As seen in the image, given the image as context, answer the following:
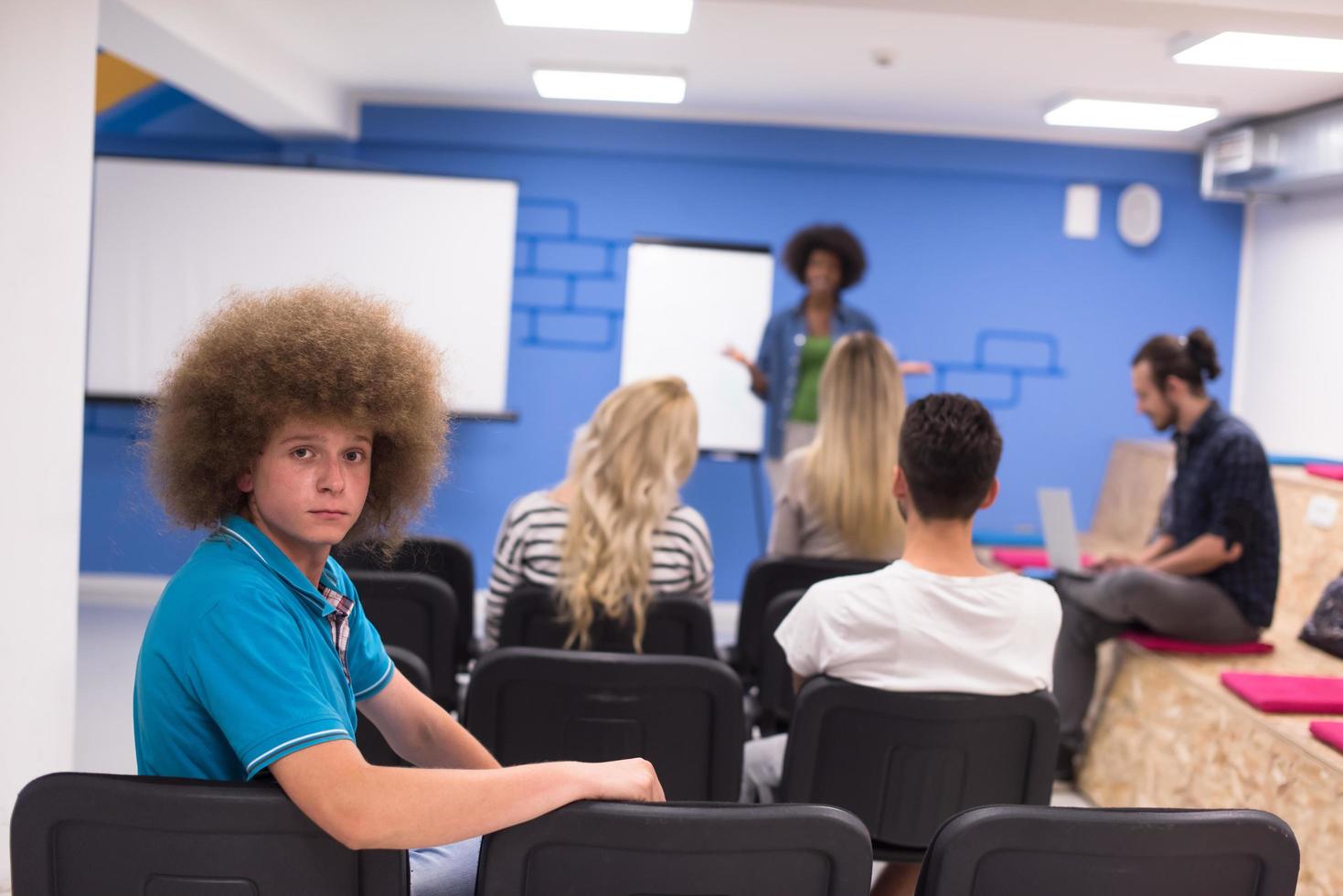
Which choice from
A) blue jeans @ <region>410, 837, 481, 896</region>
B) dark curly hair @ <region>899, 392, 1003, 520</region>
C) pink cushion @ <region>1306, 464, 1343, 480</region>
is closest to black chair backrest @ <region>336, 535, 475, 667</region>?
dark curly hair @ <region>899, 392, 1003, 520</region>

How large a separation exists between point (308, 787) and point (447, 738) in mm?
404

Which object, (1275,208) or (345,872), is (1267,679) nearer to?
(345,872)

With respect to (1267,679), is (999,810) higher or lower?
higher

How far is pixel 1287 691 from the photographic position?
2.87 meters

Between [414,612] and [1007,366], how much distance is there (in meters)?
4.07

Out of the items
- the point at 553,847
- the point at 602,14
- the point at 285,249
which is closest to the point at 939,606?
the point at 553,847

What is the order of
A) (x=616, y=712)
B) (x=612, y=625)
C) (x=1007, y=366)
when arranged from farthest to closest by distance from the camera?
(x=1007, y=366) < (x=612, y=625) < (x=616, y=712)

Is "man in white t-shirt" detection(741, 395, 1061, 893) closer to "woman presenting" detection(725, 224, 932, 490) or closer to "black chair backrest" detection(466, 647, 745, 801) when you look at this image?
"black chair backrest" detection(466, 647, 745, 801)

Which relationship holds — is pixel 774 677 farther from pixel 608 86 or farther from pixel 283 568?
pixel 608 86

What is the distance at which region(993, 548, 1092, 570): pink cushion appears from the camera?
4.78m

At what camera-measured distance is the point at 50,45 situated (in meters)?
2.43

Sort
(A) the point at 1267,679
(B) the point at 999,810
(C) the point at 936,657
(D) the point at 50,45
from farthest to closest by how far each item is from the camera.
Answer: (A) the point at 1267,679 < (D) the point at 50,45 < (C) the point at 936,657 < (B) the point at 999,810

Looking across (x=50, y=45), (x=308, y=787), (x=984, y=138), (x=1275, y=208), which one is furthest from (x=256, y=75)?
(x=1275, y=208)

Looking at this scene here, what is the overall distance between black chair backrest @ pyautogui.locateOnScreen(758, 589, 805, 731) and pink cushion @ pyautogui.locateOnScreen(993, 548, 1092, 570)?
239 cm
